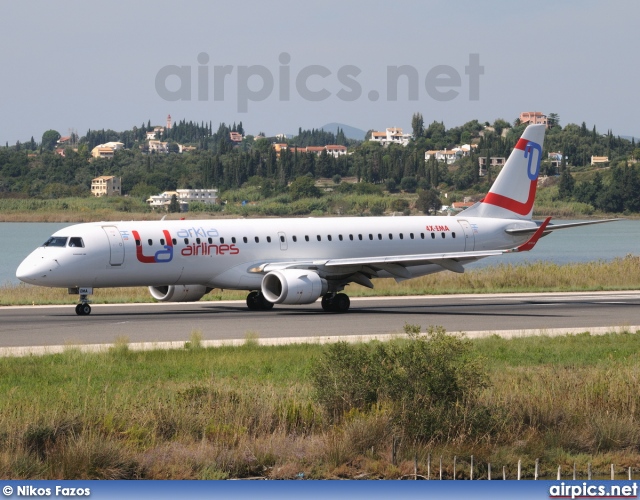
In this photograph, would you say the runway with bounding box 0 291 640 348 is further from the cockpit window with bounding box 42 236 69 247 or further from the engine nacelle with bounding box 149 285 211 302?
the cockpit window with bounding box 42 236 69 247

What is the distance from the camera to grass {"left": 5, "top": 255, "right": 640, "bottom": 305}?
48.1 meters

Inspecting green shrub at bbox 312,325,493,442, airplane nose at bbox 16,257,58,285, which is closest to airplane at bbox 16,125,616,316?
airplane nose at bbox 16,257,58,285

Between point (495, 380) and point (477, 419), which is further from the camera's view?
point (495, 380)

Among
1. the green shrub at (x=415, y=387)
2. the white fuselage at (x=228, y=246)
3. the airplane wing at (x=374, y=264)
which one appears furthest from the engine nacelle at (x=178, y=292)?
the green shrub at (x=415, y=387)

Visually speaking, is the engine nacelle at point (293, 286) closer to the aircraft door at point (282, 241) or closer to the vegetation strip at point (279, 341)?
the aircraft door at point (282, 241)

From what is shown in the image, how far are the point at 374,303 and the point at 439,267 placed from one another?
112 inches

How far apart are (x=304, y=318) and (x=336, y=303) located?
2931mm

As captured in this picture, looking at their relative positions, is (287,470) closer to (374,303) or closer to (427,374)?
(427,374)

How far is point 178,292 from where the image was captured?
4069 centimetres

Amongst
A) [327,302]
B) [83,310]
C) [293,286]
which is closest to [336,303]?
[327,302]

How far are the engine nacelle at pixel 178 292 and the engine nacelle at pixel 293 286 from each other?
299 centimetres

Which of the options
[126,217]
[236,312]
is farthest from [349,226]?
[126,217]

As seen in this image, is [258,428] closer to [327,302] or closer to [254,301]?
[327,302]

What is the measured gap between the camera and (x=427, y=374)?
18375 mm
